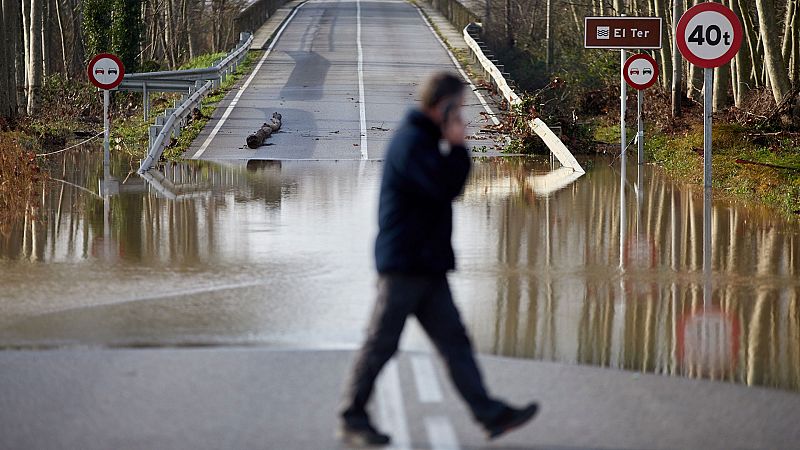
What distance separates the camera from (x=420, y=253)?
21.5 feet

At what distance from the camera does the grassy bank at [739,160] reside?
742 inches

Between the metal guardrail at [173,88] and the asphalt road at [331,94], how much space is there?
615 mm

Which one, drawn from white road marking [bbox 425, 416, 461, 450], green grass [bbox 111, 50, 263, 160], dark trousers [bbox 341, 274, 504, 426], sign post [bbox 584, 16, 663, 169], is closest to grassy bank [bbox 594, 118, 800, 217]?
sign post [bbox 584, 16, 663, 169]

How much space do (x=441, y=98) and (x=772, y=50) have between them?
20614 millimetres

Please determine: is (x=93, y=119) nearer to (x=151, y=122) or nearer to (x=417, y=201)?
(x=151, y=122)

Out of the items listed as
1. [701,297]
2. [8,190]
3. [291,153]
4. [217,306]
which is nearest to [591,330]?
[701,297]

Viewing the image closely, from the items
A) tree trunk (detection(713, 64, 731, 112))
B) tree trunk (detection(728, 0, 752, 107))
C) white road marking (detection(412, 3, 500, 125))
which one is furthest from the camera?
white road marking (detection(412, 3, 500, 125))

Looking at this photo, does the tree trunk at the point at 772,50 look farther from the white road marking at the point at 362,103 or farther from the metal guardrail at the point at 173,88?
the metal guardrail at the point at 173,88

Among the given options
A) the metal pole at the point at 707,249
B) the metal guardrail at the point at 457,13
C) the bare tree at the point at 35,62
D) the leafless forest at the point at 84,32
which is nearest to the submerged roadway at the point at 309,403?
the metal pole at the point at 707,249

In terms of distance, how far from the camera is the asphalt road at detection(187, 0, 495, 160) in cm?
2766

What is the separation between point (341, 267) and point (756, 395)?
537 centimetres

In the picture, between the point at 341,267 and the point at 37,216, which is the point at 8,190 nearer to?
the point at 37,216

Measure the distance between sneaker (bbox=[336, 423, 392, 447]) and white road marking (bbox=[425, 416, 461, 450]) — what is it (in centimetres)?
23

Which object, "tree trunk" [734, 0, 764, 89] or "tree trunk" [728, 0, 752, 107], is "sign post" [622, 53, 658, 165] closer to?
"tree trunk" [734, 0, 764, 89]
